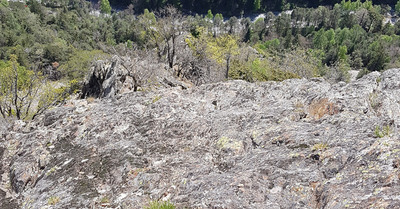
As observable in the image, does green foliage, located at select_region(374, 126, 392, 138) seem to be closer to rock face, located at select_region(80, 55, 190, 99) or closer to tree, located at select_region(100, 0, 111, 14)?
rock face, located at select_region(80, 55, 190, 99)

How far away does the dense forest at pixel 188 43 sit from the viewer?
3822 cm

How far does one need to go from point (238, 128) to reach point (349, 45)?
110957 mm

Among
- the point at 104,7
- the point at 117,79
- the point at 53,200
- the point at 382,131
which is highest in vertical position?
the point at 382,131

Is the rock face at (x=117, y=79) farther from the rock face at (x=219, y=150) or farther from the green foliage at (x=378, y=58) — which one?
the green foliage at (x=378, y=58)

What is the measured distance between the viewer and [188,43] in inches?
1874

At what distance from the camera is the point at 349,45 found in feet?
355

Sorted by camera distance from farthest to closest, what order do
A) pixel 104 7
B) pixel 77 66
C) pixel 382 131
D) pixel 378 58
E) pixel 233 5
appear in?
pixel 233 5 < pixel 104 7 < pixel 378 58 < pixel 77 66 < pixel 382 131

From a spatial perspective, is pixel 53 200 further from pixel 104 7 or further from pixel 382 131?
pixel 104 7

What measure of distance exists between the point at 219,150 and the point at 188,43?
37.9m

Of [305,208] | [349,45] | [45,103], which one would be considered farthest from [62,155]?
[349,45]

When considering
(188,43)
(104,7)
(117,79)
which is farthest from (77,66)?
(104,7)

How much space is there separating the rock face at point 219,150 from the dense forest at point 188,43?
52.2ft

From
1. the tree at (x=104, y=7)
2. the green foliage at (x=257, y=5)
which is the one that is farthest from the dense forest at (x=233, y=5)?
the tree at (x=104, y=7)

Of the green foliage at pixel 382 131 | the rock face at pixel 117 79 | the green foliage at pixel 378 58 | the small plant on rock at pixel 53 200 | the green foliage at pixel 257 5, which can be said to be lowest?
the green foliage at pixel 378 58
